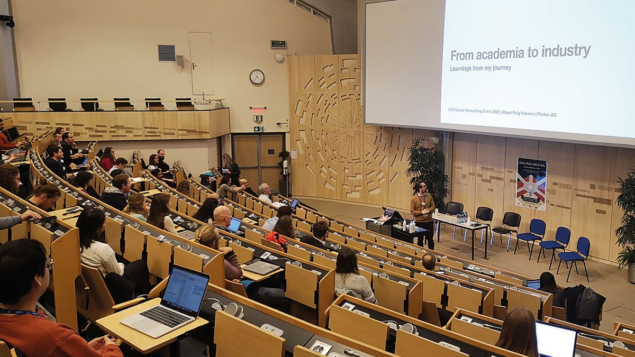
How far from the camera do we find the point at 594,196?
9.75m

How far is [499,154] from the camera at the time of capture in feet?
37.4

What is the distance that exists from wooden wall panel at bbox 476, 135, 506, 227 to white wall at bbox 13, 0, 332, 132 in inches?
249

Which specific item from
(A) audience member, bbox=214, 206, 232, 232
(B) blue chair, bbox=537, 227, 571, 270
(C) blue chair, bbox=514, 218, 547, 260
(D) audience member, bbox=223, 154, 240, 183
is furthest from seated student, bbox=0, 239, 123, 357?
(D) audience member, bbox=223, 154, 240, 183

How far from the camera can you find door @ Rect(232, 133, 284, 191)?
1606cm

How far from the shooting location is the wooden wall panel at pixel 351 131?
14.6 meters

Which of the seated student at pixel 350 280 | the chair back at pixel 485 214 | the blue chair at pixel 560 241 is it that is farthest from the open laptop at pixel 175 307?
the chair back at pixel 485 214

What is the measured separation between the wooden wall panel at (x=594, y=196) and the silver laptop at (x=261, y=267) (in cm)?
728

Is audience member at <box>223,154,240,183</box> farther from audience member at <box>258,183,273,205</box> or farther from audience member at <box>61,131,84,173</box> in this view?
audience member at <box>61,131,84,173</box>

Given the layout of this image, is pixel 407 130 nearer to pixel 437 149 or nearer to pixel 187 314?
pixel 437 149

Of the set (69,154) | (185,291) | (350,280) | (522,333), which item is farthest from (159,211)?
(69,154)

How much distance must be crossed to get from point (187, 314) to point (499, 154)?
9497 mm

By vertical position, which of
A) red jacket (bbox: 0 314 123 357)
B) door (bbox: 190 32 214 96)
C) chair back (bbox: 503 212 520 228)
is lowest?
chair back (bbox: 503 212 520 228)

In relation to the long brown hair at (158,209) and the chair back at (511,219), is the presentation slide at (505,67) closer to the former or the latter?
the chair back at (511,219)

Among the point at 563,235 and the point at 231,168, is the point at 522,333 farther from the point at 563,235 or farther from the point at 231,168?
the point at 231,168
